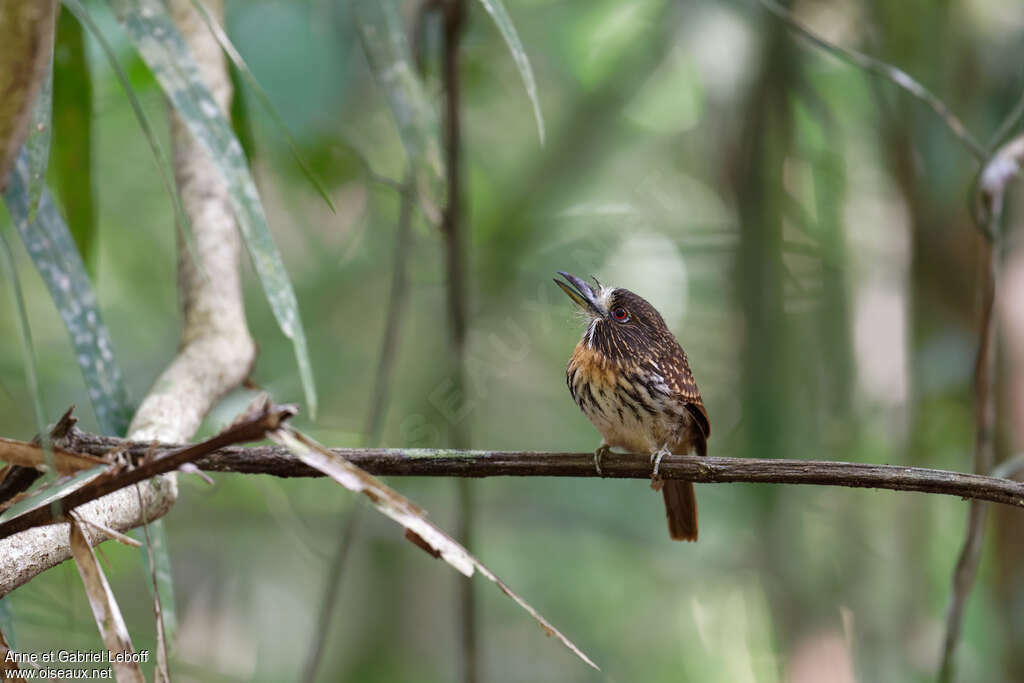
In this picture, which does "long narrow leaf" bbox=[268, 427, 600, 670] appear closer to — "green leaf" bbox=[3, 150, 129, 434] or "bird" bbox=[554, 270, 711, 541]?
"green leaf" bbox=[3, 150, 129, 434]

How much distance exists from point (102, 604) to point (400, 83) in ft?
4.60

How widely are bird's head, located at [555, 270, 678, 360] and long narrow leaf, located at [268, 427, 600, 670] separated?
3.97 ft

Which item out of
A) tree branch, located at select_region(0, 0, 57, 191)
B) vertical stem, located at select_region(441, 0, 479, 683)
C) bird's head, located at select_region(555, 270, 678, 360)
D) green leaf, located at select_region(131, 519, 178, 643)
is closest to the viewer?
tree branch, located at select_region(0, 0, 57, 191)

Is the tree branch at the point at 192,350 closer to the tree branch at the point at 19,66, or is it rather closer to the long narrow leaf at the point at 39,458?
the long narrow leaf at the point at 39,458

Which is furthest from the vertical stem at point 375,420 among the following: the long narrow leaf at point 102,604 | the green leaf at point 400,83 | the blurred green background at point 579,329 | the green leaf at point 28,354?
the green leaf at point 28,354

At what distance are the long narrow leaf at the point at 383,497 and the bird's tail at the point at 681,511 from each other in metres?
1.32

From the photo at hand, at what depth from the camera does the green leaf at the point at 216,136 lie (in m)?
1.47

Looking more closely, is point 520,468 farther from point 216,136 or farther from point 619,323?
point 619,323

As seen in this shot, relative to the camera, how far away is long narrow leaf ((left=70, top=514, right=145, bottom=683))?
42.4 inches

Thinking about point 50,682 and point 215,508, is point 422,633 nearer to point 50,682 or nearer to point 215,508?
point 215,508

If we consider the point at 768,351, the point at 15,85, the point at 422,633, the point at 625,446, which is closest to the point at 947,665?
the point at 625,446

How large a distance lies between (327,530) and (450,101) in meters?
2.16

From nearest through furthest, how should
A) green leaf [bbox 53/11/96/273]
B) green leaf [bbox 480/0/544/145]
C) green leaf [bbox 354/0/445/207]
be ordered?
green leaf [bbox 480/0/544/145]
green leaf [bbox 53/11/96/273]
green leaf [bbox 354/0/445/207]

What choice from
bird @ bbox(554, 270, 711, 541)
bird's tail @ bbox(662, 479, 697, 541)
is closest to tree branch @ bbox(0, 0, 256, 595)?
bird @ bbox(554, 270, 711, 541)
